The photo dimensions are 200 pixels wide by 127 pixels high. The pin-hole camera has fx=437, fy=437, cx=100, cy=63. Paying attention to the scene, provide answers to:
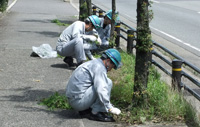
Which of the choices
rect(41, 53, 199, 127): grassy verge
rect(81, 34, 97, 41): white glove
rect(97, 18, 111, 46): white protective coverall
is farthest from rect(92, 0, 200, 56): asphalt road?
rect(41, 53, 199, 127): grassy verge

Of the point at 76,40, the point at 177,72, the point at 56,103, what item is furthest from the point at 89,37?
the point at 56,103

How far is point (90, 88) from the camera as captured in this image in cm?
595

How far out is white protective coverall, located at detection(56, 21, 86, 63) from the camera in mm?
8961

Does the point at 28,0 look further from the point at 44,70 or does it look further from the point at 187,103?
the point at 187,103

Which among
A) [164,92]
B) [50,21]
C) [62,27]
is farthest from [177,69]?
[50,21]

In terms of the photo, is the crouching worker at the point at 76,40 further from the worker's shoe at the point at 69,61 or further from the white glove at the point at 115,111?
the white glove at the point at 115,111

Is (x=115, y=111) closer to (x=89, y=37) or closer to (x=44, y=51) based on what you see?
(x=89, y=37)

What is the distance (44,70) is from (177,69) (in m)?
3.09

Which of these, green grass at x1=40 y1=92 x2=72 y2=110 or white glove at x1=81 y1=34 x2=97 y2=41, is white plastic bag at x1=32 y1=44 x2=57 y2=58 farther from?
green grass at x1=40 y1=92 x2=72 y2=110

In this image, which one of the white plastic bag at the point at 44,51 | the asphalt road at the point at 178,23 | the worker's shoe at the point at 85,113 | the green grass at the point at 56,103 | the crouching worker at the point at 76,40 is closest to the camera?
the worker's shoe at the point at 85,113

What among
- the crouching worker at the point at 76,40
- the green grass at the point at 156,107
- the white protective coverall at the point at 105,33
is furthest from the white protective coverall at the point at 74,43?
the green grass at the point at 156,107

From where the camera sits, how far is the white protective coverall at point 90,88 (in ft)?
19.1

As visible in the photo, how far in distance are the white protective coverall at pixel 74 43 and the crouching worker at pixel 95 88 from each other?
292 cm

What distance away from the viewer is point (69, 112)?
640cm
